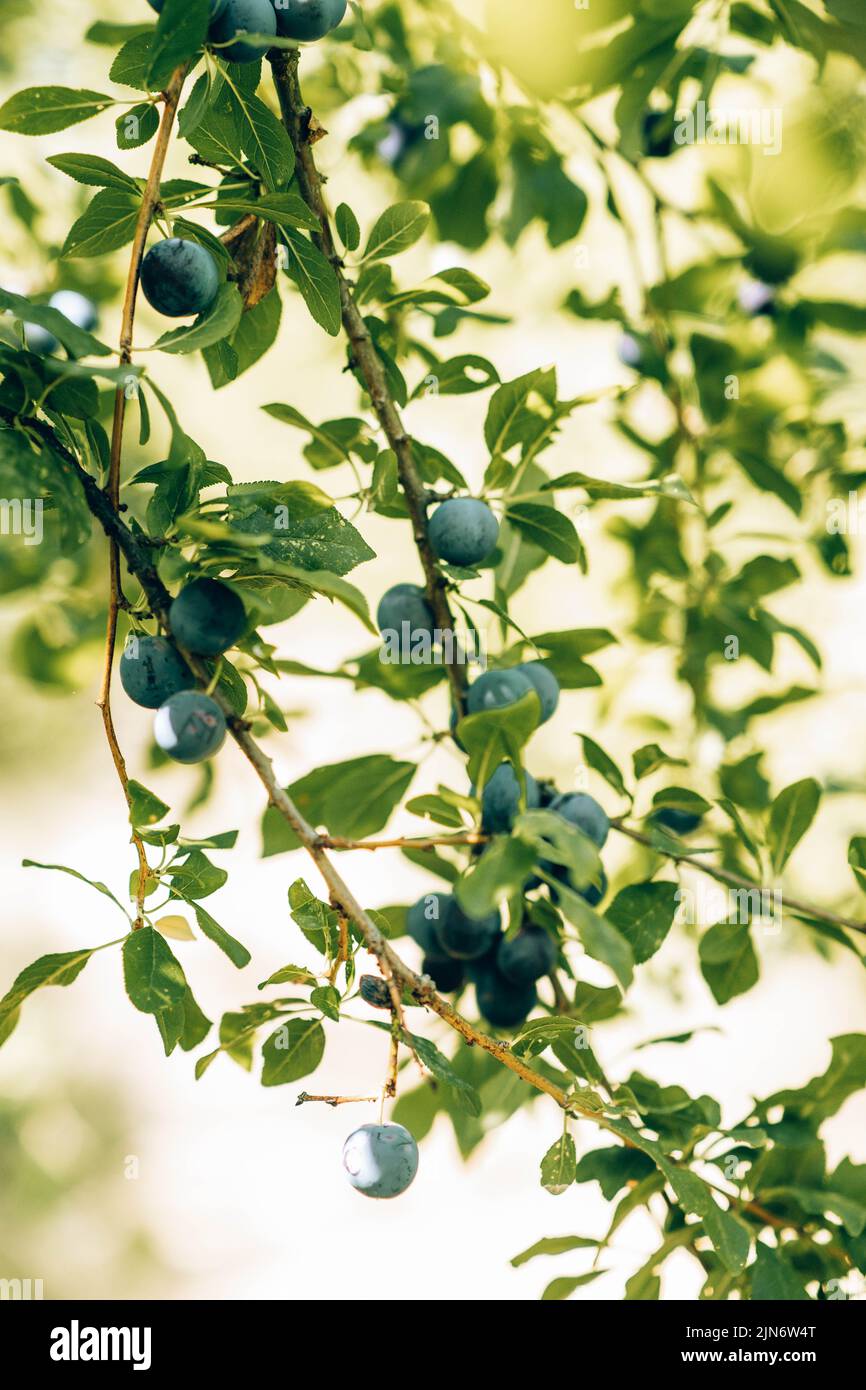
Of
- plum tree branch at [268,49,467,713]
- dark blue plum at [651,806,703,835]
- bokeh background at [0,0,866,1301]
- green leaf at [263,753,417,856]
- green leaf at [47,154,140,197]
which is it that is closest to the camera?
green leaf at [47,154,140,197]

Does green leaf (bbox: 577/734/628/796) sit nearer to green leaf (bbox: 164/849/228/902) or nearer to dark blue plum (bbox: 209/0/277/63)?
green leaf (bbox: 164/849/228/902)

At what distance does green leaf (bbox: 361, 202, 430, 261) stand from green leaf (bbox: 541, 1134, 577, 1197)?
24.1 inches

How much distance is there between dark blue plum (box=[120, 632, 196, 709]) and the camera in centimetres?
67

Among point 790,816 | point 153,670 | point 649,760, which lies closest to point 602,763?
point 649,760

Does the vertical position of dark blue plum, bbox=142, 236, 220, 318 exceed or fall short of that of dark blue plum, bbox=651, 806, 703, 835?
it exceeds it

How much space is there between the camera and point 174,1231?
261 centimetres

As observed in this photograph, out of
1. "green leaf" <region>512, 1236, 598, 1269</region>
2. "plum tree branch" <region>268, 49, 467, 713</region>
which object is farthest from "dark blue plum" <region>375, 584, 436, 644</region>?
"green leaf" <region>512, 1236, 598, 1269</region>

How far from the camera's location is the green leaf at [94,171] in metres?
0.65

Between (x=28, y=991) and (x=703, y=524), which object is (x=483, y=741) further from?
(x=703, y=524)

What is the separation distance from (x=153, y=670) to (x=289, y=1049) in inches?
11.7

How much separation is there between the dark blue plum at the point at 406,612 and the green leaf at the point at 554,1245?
1.58 ft

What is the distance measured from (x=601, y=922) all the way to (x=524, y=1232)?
2174 mm

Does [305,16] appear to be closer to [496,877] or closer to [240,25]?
[240,25]
